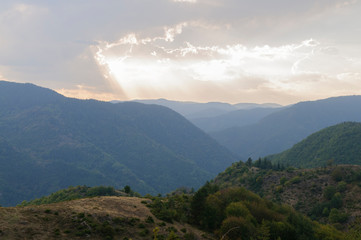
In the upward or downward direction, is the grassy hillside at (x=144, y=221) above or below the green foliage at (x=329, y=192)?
above

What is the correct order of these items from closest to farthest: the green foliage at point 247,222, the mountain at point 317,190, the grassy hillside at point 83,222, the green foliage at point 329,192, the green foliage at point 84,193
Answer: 1. the grassy hillside at point 83,222
2. the green foliage at point 247,222
3. the mountain at point 317,190
4. the green foliage at point 329,192
5. the green foliage at point 84,193

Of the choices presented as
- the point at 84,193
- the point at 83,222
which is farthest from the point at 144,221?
the point at 84,193

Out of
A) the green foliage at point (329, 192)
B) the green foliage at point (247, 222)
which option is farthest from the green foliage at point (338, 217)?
the green foliage at point (247, 222)

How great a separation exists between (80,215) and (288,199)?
94.1 metres

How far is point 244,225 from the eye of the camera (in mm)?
45812

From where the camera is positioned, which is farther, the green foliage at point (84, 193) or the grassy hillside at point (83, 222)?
the green foliage at point (84, 193)

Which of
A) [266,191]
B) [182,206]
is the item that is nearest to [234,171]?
[266,191]

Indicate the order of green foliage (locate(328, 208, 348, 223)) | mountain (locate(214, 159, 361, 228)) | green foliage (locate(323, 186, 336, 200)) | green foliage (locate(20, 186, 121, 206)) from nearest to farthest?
1. green foliage (locate(328, 208, 348, 223))
2. mountain (locate(214, 159, 361, 228))
3. green foliage (locate(323, 186, 336, 200))
4. green foliage (locate(20, 186, 121, 206))

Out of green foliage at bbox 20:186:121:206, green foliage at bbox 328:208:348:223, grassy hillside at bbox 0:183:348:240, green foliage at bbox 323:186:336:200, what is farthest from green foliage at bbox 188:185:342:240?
green foliage at bbox 20:186:121:206

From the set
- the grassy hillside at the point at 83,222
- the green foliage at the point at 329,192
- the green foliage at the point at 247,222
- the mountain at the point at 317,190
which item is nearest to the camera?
the grassy hillside at the point at 83,222

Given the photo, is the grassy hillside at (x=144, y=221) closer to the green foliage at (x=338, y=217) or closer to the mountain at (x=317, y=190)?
the green foliage at (x=338, y=217)

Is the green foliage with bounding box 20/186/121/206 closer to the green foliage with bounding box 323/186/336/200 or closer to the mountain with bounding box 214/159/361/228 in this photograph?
the mountain with bounding box 214/159/361/228

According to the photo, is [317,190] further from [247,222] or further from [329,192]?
[247,222]

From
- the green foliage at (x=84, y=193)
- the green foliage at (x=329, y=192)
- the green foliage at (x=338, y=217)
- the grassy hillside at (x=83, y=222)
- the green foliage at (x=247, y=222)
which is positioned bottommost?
the green foliage at (x=84, y=193)
